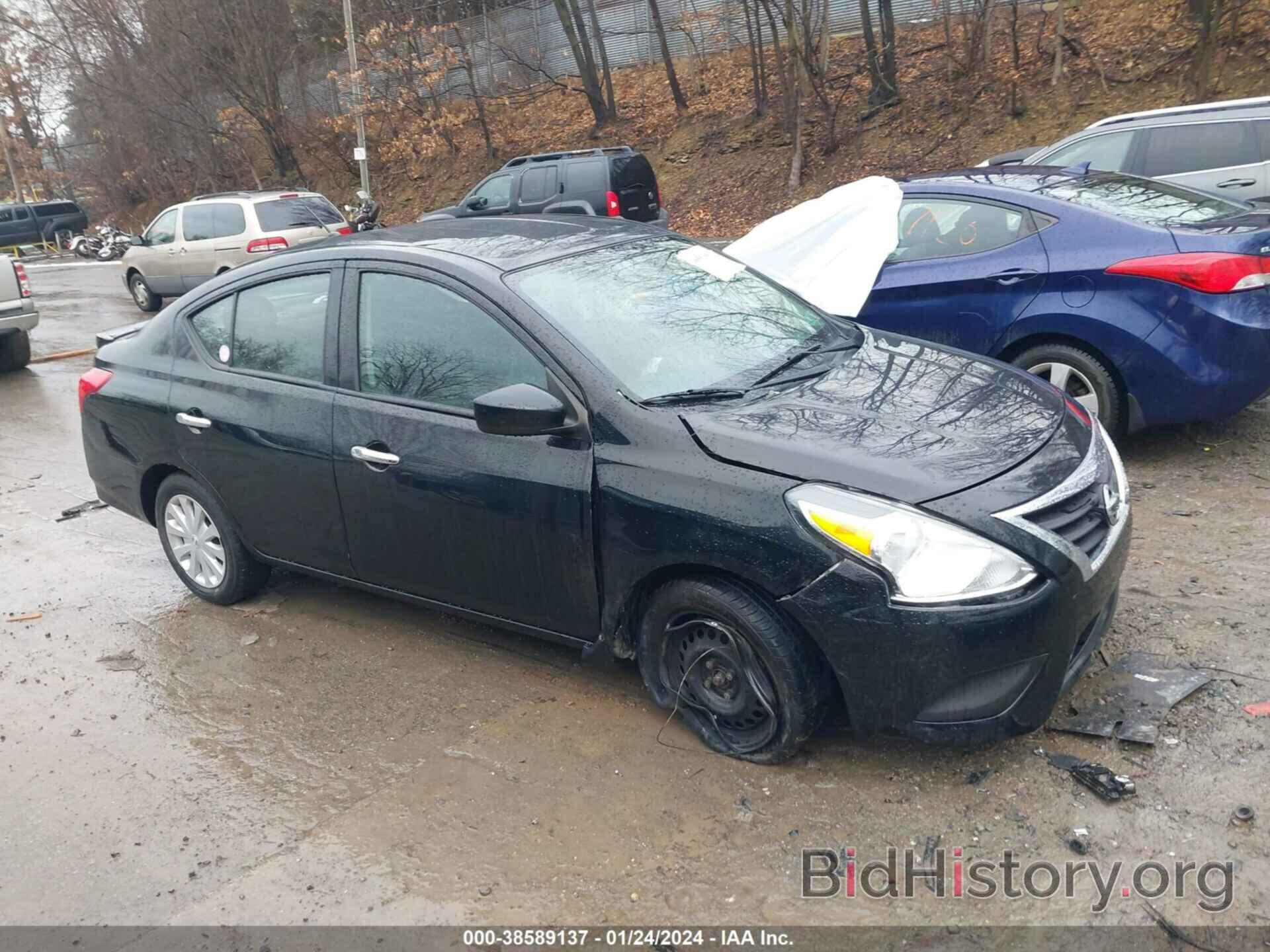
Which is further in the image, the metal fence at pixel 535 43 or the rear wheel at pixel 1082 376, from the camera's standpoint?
the metal fence at pixel 535 43

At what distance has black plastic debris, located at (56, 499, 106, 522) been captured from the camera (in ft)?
22.3

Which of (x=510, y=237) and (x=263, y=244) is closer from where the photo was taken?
(x=510, y=237)

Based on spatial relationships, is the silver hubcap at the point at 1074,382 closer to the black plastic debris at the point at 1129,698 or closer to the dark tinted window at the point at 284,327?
the black plastic debris at the point at 1129,698

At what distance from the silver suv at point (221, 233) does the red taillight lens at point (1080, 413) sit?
44.5 feet

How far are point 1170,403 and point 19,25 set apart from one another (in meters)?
42.1

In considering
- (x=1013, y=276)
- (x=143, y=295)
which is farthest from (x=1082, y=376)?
(x=143, y=295)

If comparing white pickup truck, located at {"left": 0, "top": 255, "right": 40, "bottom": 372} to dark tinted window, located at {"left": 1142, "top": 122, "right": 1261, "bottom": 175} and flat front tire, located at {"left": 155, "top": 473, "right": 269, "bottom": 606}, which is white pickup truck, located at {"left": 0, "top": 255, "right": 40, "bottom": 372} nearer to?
flat front tire, located at {"left": 155, "top": 473, "right": 269, "bottom": 606}

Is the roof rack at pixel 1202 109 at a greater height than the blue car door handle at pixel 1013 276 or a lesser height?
greater

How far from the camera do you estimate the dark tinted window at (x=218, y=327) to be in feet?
16.3

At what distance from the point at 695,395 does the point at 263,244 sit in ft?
45.6

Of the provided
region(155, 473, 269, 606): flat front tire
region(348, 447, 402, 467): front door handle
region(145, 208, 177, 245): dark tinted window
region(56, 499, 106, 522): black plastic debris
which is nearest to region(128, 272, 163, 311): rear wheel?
region(145, 208, 177, 245): dark tinted window

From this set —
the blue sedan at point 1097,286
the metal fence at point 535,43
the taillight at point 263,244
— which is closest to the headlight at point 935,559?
the blue sedan at point 1097,286

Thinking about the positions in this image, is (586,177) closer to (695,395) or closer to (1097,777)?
(695,395)

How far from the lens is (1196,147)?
9.66 m
